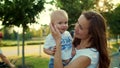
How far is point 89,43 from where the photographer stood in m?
3.22

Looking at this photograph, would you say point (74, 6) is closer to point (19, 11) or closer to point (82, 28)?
point (19, 11)

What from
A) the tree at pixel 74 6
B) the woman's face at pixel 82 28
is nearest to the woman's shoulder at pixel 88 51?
the woman's face at pixel 82 28

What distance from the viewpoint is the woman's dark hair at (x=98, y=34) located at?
3129 mm

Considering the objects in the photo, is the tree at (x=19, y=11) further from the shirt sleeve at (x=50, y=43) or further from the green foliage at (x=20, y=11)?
the shirt sleeve at (x=50, y=43)

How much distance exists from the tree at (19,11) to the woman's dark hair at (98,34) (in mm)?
11362

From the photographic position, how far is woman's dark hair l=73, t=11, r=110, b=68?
3129 millimetres

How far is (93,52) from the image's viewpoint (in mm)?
3158

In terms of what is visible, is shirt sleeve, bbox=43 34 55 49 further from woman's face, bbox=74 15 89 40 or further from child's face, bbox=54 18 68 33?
woman's face, bbox=74 15 89 40

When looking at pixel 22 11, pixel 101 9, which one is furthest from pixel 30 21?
pixel 101 9

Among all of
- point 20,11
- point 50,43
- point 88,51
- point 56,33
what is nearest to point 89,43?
point 88,51

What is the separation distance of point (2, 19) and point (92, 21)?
12.1m

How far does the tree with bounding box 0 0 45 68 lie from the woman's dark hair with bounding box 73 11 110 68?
37.3ft

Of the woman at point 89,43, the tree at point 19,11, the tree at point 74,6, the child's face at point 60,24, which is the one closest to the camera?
the woman at point 89,43

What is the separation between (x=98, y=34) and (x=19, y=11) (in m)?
11.8
